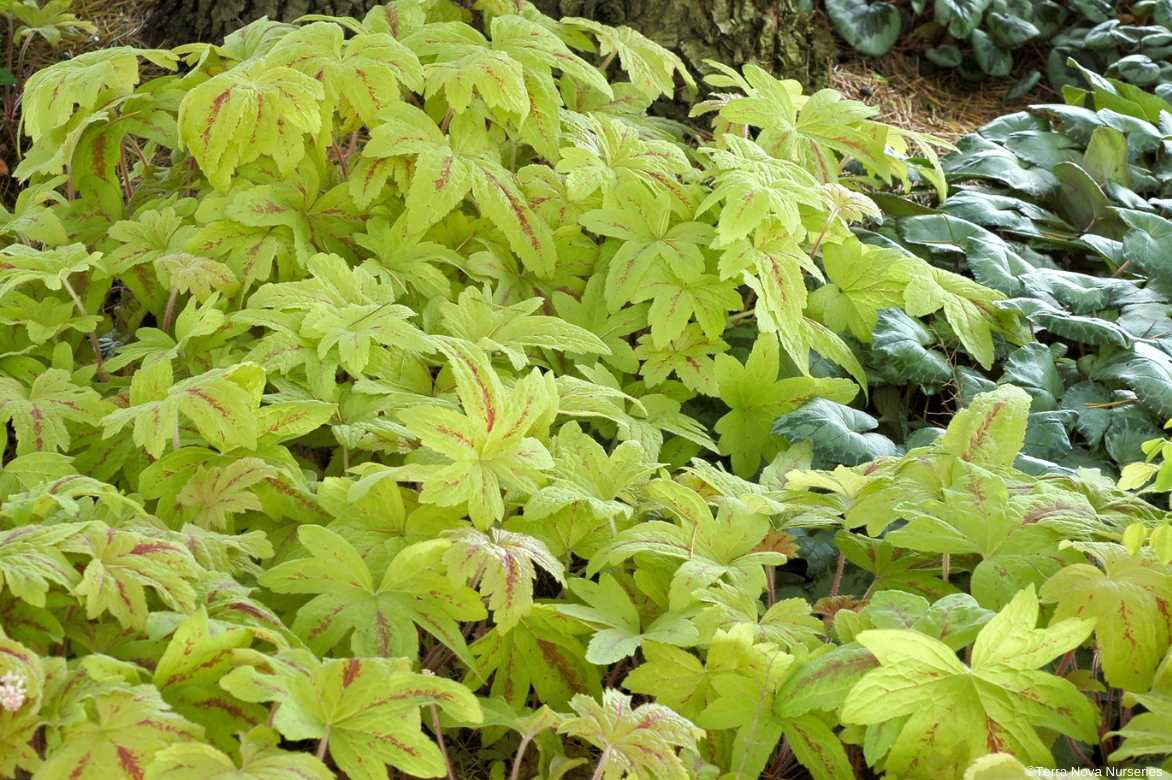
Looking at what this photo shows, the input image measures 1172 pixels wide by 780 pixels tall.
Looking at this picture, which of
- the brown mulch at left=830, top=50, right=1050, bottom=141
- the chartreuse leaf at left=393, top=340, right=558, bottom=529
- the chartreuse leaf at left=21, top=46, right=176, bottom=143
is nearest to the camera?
the chartreuse leaf at left=393, top=340, right=558, bottom=529

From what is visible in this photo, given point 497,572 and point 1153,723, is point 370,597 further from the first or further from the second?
point 1153,723

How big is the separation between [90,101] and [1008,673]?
72.0 inches

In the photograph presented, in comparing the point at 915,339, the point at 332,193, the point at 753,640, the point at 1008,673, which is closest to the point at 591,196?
the point at 332,193

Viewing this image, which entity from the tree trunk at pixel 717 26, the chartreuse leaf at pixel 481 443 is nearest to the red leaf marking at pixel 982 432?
the chartreuse leaf at pixel 481 443

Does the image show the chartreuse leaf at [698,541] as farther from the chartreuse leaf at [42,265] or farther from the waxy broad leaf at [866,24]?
the waxy broad leaf at [866,24]

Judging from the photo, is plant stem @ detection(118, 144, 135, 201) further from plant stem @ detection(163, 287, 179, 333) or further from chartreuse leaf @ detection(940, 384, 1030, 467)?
chartreuse leaf @ detection(940, 384, 1030, 467)

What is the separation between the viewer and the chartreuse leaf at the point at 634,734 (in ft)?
3.95

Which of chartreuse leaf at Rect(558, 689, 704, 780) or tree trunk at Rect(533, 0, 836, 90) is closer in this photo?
chartreuse leaf at Rect(558, 689, 704, 780)

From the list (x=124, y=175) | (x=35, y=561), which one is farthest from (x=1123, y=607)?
(x=124, y=175)

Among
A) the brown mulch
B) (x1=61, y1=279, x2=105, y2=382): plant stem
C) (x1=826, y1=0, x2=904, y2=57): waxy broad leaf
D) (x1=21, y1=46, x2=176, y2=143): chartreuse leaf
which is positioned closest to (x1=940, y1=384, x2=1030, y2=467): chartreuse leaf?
(x1=61, y1=279, x2=105, y2=382): plant stem

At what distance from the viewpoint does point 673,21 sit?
2.71 metres

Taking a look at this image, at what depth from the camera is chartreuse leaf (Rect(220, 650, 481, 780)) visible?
44.4 inches

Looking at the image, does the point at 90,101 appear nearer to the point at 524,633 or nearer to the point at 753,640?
the point at 524,633

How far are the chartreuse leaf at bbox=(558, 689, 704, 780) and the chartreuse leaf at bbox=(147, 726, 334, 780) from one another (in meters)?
0.28
